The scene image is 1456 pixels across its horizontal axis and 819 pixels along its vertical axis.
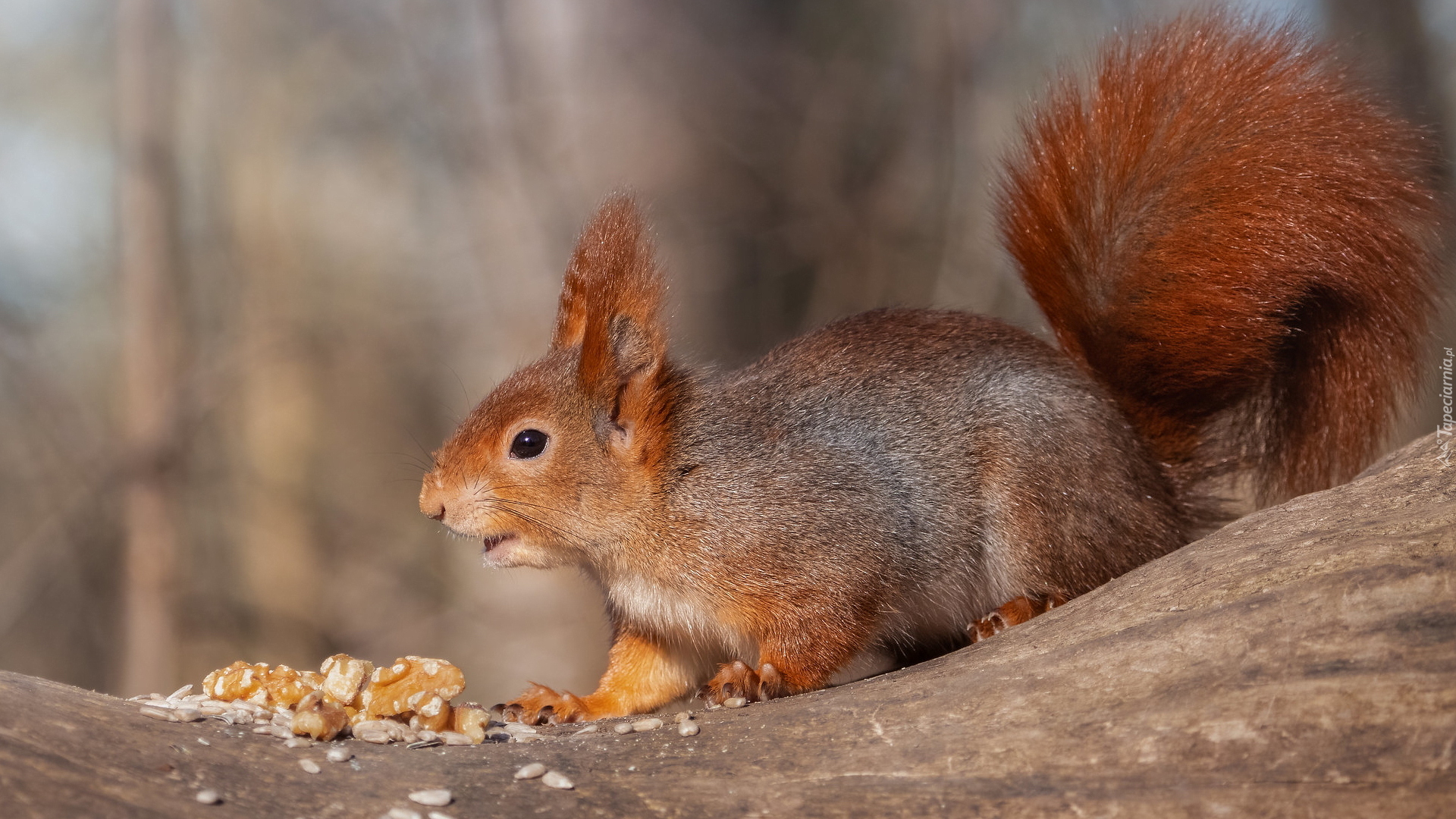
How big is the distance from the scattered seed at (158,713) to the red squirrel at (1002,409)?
513 mm

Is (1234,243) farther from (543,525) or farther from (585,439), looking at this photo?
(543,525)

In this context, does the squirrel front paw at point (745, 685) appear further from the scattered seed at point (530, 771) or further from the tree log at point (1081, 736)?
the scattered seed at point (530, 771)

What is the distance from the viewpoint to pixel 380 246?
4.81m

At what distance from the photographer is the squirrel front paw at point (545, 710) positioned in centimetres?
180

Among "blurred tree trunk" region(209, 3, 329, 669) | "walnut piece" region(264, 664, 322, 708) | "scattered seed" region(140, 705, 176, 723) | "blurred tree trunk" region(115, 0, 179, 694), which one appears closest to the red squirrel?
"walnut piece" region(264, 664, 322, 708)

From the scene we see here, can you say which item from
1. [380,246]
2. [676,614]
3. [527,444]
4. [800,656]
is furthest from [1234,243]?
[380,246]

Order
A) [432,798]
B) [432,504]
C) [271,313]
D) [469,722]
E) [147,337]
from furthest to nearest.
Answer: [271,313] → [147,337] → [432,504] → [469,722] → [432,798]

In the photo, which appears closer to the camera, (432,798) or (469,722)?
(432,798)

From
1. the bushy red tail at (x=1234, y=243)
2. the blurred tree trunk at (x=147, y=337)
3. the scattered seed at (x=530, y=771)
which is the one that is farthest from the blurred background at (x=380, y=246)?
the scattered seed at (x=530, y=771)

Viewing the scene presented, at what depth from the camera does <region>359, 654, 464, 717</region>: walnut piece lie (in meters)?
1.57

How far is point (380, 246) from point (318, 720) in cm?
375

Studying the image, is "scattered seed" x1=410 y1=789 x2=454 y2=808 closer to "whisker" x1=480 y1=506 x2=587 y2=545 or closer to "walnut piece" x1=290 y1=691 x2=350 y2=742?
"walnut piece" x1=290 y1=691 x2=350 y2=742

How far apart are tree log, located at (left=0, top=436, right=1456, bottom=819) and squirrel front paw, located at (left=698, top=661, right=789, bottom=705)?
148mm

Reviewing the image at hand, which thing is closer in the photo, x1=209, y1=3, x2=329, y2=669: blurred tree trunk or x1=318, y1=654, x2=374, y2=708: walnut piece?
x1=318, y1=654, x2=374, y2=708: walnut piece
